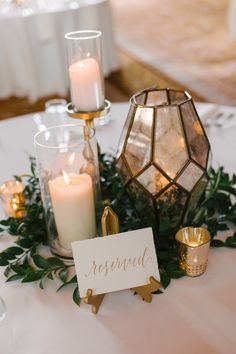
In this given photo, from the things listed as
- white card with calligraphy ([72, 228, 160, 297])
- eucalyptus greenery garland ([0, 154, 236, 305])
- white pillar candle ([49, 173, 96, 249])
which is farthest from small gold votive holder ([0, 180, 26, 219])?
white card with calligraphy ([72, 228, 160, 297])

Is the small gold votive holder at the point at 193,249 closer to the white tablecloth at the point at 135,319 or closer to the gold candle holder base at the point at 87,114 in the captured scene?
the white tablecloth at the point at 135,319

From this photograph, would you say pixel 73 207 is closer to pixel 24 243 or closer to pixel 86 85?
pixel 24 243

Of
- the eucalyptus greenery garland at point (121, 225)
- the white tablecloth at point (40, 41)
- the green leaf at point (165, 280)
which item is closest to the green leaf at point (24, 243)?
the eucalyptus greenery garland at point (121, 225)

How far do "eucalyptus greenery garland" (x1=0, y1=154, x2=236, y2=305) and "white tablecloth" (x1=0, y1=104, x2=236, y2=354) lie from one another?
2 cm

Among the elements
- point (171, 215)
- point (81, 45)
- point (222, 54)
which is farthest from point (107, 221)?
point (222, 54)

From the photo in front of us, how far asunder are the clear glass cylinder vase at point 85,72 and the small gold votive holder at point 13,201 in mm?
200

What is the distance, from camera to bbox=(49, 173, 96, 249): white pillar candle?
0.72 metres

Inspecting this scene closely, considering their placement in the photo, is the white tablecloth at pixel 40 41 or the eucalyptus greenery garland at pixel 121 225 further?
the white tablecloth at pixel 40 41

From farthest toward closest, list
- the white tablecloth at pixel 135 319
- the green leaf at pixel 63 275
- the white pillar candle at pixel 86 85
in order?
the white pillar candle at pixel 86 85
the green leaf at pixel 63 275
the white tablecloth at pixel 135 319

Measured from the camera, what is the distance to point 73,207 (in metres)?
0.72

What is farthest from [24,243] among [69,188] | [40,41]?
[40,41]

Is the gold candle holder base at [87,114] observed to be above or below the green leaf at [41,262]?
above

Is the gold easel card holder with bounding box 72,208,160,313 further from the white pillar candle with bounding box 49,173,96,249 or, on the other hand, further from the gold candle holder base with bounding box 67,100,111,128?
the gold candle holder base with bounding box 67,100,111,128

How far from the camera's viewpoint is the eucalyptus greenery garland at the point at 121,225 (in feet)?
2.32
